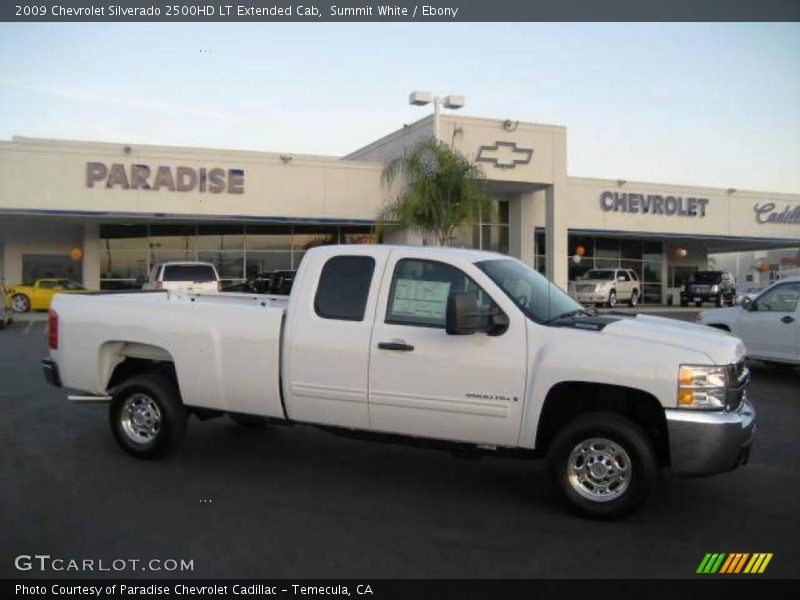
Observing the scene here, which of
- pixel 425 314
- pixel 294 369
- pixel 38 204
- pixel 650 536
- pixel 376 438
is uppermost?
pixel 38 204

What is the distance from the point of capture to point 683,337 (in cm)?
526

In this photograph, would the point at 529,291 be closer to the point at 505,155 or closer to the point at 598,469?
the point at 598,469

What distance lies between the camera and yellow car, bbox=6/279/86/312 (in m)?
27.1

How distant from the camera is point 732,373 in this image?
523cm

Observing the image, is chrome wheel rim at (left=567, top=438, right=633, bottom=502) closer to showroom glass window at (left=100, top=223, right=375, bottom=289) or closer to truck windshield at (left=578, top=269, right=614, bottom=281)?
showroom glass window at (left=100, top=223, right=375, bottom=289)

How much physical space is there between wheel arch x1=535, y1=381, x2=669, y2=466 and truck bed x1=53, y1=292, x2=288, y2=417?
7.05 feet

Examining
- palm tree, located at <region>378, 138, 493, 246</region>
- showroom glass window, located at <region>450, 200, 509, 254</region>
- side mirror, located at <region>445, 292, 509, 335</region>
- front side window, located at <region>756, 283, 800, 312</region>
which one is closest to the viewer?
side mirror, located at <region>445, 292, 509, 335</region>

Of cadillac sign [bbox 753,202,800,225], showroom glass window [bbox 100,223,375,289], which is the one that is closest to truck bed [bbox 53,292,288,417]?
showroom glass window [bbox 100,223,375,289]

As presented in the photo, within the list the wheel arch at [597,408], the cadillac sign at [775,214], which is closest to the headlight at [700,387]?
the wheel arch at [597,408]

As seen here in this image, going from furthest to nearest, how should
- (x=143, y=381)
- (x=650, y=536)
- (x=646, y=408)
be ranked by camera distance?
(x=143, y=381) < (x=646, y=408) < (x=650, y=536)

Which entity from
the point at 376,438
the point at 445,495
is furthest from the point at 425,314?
the point at 445,495
